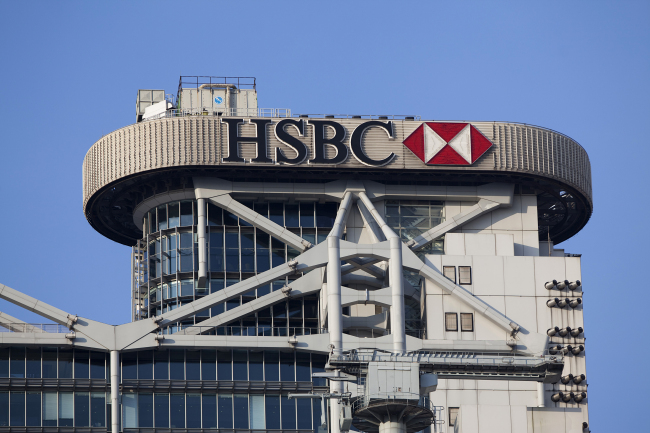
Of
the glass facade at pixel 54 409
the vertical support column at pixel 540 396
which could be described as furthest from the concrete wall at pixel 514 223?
the glass facade at pixel 54 409

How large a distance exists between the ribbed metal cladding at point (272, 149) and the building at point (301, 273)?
0.18 metres

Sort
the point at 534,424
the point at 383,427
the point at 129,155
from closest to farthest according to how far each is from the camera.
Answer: the point at 383,427
the point at 534,424
the point at 129,155

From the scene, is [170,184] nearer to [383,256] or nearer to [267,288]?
[267,288]

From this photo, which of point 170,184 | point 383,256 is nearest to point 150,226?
point 170,184

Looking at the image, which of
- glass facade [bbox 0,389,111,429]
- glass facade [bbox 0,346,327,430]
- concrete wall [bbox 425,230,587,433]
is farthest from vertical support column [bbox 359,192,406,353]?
glass facade [bbox 0,389,111,429]

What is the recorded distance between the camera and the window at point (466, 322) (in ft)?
419

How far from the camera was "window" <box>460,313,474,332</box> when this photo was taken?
419 feet

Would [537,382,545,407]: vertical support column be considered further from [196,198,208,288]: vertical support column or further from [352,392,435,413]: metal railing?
[196,198,208,288]: vertical support column

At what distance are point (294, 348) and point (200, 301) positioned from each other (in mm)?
8899

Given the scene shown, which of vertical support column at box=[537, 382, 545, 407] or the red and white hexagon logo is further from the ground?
the red and white hexagon logo

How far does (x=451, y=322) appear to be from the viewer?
128 meters

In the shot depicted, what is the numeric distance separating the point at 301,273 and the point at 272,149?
11403 mm

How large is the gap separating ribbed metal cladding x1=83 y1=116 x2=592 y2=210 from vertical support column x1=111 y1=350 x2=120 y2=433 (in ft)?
59.6

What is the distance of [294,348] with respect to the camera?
128 meters
